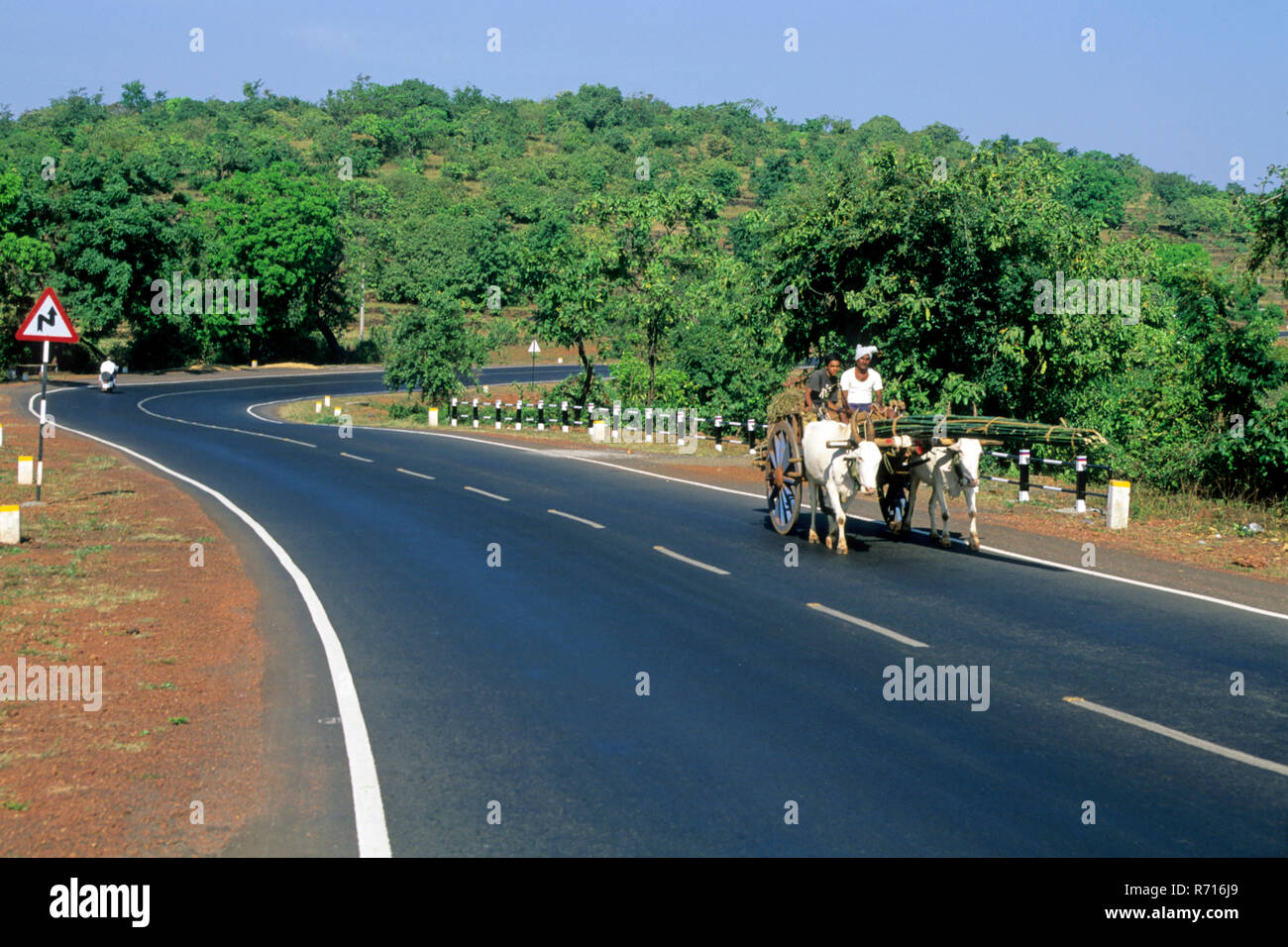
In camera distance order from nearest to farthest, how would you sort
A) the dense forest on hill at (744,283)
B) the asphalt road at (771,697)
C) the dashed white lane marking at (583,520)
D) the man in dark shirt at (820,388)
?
the asphalt road at (771,697)
the man in dark shirt at (820,388)
the dashed white lane marking at (583,520)
the dense forest on hill at (744,283)

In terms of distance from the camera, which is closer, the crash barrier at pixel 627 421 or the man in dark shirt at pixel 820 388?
the man in dark shirt at pixel 820 388

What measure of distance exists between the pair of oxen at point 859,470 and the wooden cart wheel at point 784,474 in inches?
11.8

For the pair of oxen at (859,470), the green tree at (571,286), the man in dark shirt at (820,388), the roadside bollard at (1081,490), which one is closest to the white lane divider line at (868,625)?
the pair of oxen at (859,470)

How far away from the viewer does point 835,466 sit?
15266 mm

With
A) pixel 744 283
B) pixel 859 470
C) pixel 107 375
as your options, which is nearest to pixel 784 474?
pixel 859 470

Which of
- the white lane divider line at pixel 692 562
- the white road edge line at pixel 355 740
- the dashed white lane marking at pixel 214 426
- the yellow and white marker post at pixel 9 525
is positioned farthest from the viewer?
the dashed white lane marking at pixel 214 426

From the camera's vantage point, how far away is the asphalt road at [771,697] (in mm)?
6301

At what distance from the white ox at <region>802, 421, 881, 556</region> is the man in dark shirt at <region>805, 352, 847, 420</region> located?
0.49 meters

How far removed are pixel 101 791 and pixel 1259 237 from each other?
21514 millimetres

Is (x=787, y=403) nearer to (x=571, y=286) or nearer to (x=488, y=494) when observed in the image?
(x=488, y=494)

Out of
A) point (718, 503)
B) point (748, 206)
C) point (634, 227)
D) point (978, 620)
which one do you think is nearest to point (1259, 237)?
point (718, 503)

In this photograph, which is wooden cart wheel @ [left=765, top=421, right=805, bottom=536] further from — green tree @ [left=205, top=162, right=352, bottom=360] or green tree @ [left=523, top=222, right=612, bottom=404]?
green tree @ [left=205, top=162, right=352, bottom=360]

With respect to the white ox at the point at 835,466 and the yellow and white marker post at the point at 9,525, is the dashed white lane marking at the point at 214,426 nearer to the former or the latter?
the yellow and white marker post at the point at 9,525
